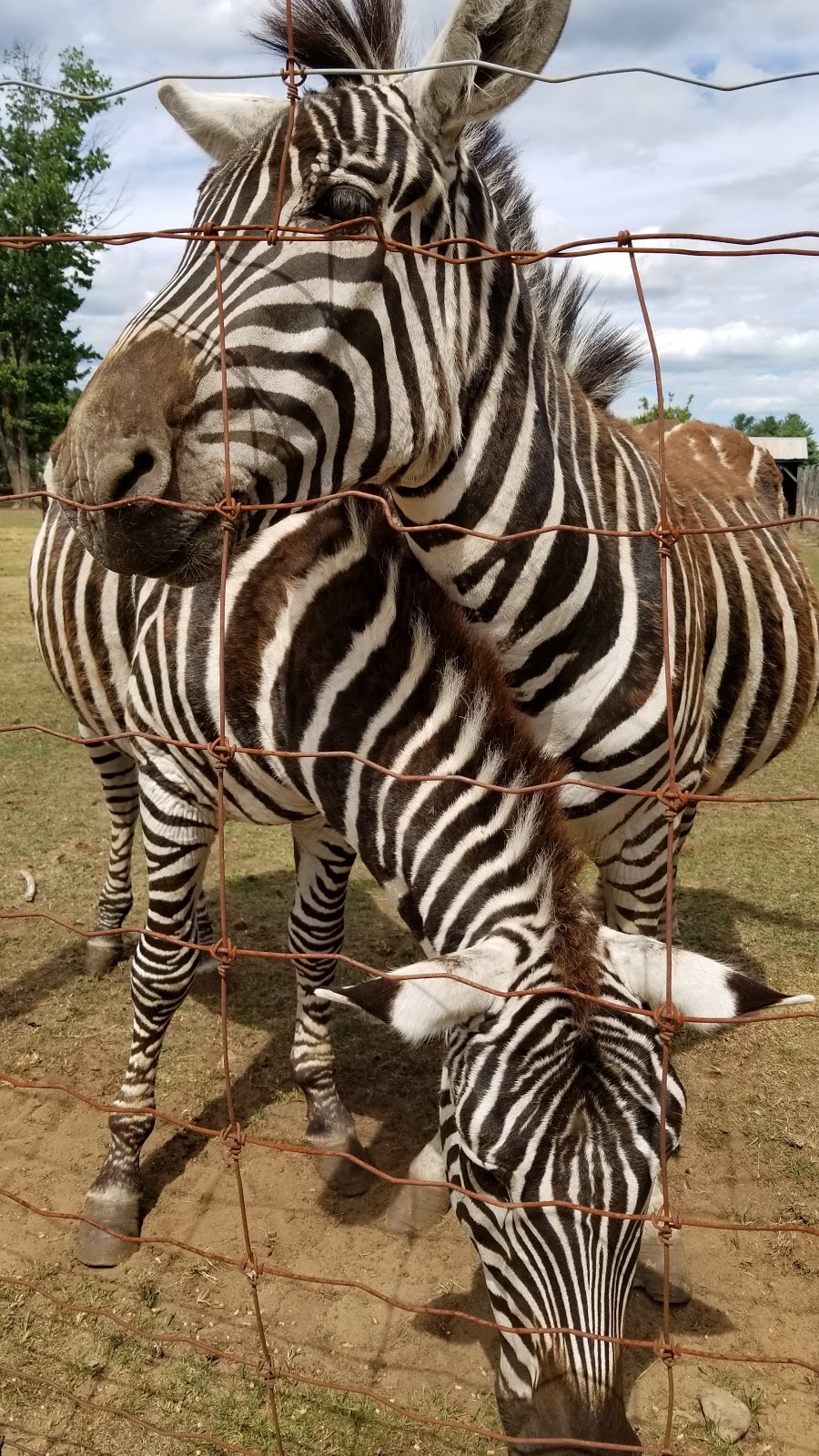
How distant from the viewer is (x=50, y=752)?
8.51m

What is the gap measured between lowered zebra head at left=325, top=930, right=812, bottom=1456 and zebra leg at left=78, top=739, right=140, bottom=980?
3486 mm

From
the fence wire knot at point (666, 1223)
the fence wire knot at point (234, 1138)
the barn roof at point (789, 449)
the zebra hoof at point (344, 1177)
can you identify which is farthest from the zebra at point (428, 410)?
Answer: the barn roof at point (789, 449)

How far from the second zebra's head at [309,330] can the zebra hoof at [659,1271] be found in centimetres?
261

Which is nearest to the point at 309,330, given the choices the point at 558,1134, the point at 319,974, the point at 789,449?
the point at 558,1134

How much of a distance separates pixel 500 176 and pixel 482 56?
3.06 ft

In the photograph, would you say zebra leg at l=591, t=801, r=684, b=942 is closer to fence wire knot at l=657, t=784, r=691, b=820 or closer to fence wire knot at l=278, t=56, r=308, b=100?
fence wire knot at l=657, t=784, r=691, b=820

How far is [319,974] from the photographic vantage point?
4.17m

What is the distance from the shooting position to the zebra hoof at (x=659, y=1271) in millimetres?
3195

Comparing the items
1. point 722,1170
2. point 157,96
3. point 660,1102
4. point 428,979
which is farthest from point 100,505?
point 722,1170

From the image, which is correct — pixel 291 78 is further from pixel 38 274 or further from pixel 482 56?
pixel 38 274

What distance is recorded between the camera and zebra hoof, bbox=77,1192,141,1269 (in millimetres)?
3299

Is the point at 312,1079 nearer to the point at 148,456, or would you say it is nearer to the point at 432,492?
the point at 432,492

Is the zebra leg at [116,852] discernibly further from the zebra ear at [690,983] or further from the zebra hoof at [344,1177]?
the zebra ear at [690,983]

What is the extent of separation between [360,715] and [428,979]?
888 millimetres
